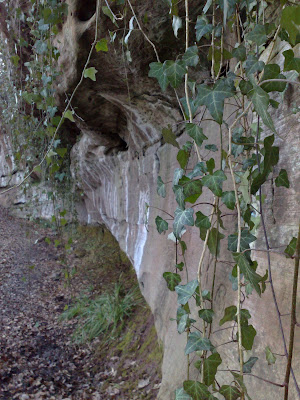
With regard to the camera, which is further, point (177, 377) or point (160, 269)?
point (160, 269)

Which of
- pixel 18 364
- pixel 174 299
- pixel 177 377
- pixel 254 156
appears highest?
pixel 254 156

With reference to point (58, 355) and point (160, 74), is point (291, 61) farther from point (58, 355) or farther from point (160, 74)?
point (58, 355)

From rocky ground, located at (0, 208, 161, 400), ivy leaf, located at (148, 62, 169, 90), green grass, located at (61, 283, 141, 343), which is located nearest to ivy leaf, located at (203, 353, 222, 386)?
ivy leaf, located at (148, 62, 169, 90)

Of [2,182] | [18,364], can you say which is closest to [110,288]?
[18,364]

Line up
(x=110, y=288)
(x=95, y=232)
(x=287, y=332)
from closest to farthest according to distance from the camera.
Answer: (x=287, y=332), (x=110, y=288), (x=95, y=232)

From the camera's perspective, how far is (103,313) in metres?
3.96

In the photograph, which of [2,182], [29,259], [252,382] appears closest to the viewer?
[252,382]

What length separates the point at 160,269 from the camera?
9.10ft

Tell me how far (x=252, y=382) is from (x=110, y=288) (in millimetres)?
3752

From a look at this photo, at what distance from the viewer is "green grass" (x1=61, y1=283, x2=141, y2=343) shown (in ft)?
12.1

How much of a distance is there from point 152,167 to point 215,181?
215 cm

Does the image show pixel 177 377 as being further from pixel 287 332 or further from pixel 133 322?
pixel 133 322

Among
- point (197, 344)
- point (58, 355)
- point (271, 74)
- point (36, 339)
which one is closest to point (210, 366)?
point (197, 344)

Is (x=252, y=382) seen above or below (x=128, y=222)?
below
